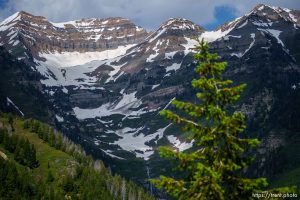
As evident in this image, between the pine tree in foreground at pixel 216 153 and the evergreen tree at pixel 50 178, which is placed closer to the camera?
the pine tree in foreground at pixel 216 153

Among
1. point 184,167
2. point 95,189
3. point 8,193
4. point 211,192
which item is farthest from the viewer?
point 95,189

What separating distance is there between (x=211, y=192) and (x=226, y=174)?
4.77 ft

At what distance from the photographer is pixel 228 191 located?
2108cm

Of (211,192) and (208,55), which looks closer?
(211,192)

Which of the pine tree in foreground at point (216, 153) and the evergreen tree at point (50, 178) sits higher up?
the evergreen tree at point (50, 178)

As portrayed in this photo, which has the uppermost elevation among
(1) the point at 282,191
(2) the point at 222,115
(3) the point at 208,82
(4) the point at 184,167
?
(3) the point at 208,82

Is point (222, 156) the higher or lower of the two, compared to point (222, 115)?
lower

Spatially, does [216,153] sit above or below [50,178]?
below

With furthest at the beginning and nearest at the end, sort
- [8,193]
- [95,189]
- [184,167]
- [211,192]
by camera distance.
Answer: [95,189]
[8,193]
[184,167]
[211,192]

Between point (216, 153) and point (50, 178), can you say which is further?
point (50, 178)

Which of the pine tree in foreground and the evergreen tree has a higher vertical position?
the evergreen tree

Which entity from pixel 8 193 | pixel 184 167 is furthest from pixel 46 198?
pixel 184 167

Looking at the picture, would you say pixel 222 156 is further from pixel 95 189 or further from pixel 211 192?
pixel 95 189

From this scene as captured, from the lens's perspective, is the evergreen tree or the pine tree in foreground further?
the evergreen tree
